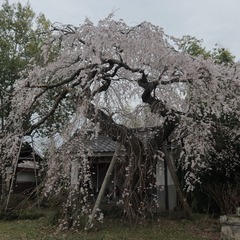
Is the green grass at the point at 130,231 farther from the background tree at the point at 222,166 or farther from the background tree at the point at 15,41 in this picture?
the background tree at the point at 15,41

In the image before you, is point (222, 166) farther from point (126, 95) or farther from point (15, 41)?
point (15, 41)

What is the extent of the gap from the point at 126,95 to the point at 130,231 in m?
3.09

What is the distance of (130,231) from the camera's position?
6949mm

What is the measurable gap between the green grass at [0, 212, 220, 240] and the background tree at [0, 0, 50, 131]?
20.5 feet

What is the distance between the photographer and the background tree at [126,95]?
21.4 ft

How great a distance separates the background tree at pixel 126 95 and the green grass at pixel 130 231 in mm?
389

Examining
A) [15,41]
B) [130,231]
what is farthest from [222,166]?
[15,41]

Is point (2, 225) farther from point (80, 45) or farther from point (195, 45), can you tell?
point (195, 45)

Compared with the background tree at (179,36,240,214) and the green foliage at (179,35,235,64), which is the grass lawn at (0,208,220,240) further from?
the green foliage at (179,35,235,64)

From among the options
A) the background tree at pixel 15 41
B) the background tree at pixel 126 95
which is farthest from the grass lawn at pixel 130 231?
the background tree at pixel 15 41

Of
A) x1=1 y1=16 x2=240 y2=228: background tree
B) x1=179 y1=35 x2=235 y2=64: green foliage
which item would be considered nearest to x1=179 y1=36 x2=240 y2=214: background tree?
x1=1 y1=16 x2=240 y2=228: background tree

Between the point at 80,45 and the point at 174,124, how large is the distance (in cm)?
290

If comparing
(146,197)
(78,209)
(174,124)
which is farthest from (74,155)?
(174,124)

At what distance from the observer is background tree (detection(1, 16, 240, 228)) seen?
21.4 ft
